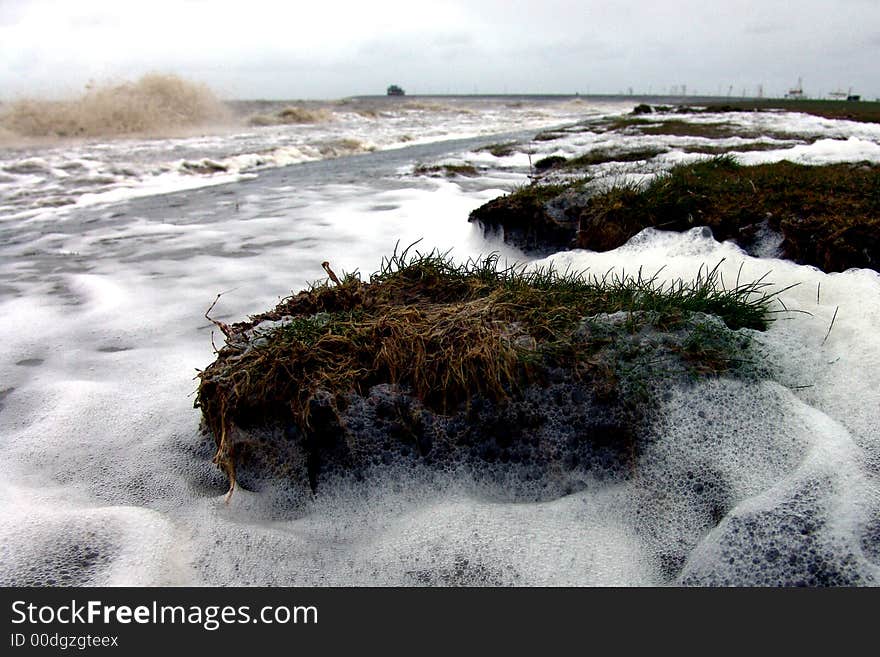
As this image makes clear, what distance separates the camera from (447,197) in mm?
7855

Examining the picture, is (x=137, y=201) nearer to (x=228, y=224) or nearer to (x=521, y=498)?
(x=228, y=224)

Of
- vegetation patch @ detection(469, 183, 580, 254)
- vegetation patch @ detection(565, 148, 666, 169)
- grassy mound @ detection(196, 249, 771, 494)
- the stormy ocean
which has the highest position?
vegetation patch @ detection(565, 148, 666, 169)

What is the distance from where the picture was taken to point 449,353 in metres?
2.11

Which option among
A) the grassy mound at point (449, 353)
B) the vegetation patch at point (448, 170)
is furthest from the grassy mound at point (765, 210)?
the vegetation patch at point (448, 170)

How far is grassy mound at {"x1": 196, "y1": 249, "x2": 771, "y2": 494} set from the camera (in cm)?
207

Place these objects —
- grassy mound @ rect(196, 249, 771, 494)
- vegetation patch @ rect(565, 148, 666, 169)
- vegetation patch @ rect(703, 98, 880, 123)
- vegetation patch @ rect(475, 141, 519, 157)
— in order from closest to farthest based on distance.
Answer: grassy mound @ rect(196, 249, 771, 494) → vegetation patch @ rect(565, 148, 666, 169) → vegetation patch @ rect(475, 141, 519, 157) → vegetation patch @ rect(703, 98, 880, 123)

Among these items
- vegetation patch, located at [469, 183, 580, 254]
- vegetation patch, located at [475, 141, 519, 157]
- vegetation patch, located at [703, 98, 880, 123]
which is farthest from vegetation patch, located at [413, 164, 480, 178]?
vegetation patch, located at [703, 98, 880, 123]

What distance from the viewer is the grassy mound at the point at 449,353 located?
207cm

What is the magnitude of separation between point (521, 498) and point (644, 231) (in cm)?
258

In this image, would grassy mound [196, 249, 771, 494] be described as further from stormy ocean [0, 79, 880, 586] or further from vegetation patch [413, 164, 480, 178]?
vegetation patch [413, 164, 480, 178]

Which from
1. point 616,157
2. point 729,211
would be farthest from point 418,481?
point 616,157

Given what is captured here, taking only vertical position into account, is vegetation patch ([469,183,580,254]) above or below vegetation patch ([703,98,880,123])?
below

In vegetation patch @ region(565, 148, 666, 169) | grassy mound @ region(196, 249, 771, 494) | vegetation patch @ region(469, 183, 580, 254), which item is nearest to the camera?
grassy mound @ region(196, 249, 771, 494)
